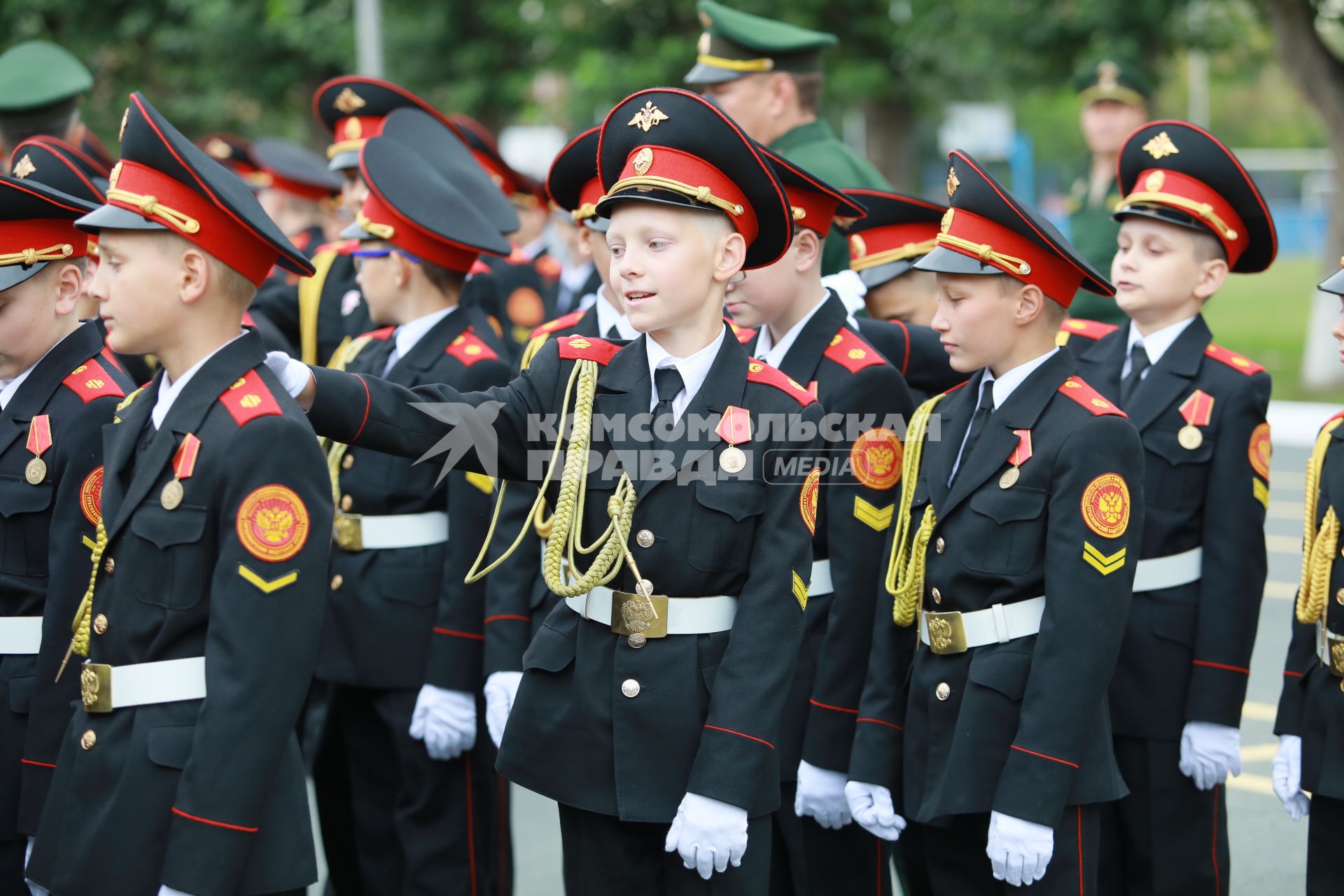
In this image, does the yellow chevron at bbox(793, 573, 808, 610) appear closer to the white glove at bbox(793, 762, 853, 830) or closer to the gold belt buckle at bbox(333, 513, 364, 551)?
the white glove at bbox(793, 762, 853, 830)

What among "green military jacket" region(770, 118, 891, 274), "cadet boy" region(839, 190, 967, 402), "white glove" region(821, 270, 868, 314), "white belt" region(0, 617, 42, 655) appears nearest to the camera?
"white belt" region(0, 617, 42, 655)

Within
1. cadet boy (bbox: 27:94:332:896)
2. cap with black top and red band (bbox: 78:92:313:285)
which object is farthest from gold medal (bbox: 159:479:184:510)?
cap with black top and red band (bbox: 78:92:313:285)

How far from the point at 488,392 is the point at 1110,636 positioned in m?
1.46

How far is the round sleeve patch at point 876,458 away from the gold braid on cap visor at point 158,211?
178 centimetres

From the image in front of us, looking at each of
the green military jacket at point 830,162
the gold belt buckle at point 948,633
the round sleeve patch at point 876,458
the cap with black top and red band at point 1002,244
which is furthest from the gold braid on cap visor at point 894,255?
the gold belt buckle at point 948,633

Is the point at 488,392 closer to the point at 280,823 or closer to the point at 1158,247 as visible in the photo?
the point at 280,823

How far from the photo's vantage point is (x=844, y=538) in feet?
12.8

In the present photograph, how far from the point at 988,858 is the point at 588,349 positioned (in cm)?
148

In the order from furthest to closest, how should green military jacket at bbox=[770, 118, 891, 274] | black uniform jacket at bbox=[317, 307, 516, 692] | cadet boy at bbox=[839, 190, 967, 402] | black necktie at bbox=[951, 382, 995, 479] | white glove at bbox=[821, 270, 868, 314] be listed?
1. green military jacket at bbox=[770, 118, 891, 274]
2. cadet boy at bbox=[839, 190, 967, 402]
3. white glove at bbox=[821, 270, 868, 314]
4. black uniform jacket at bbox=[317, 307, 516, 692]
5. black necktie at bbox=[951, 382, 995, 479]

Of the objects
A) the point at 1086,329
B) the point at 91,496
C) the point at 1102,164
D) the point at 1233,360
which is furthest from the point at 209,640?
the point at 1102,164

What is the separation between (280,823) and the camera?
2.88 metres

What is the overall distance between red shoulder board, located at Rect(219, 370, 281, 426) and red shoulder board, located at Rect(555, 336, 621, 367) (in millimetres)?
653

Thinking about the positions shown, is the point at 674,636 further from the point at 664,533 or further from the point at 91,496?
the point at 91,496

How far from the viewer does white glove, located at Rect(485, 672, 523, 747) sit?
3.90m
